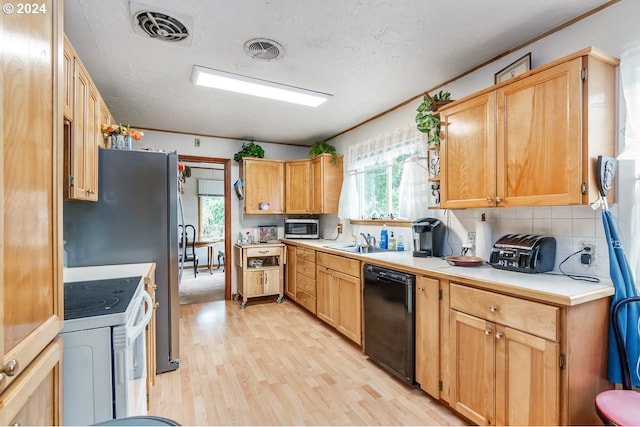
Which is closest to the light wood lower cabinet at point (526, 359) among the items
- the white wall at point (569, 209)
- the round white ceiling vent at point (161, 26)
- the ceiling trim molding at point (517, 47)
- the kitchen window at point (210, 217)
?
the white wall at point (569, 209)

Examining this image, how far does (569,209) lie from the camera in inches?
72.0

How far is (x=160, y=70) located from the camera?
95.3 inches

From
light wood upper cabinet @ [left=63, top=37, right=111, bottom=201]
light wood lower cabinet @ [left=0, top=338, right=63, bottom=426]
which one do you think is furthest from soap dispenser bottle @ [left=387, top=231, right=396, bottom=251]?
light wood lower cabinet @ [left=0, top=338, right=63, bottom=426]

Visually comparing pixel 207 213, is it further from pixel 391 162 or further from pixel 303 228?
pixel 391 162

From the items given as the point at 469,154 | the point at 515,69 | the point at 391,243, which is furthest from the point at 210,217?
the point at 515,69

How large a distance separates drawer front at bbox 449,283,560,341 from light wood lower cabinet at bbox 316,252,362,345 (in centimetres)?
113

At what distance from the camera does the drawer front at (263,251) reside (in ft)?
13.9

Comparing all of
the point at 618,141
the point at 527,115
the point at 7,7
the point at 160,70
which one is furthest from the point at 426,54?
the point at 7,7

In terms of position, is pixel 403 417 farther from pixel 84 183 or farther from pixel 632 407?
pixel 84 183

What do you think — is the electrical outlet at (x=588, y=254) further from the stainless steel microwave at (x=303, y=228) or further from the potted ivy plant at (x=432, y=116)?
the stainless steel microwave at (x=303, y=228)

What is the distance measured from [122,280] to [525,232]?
2.67m

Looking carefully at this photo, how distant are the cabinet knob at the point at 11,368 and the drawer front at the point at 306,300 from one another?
10.4 ft

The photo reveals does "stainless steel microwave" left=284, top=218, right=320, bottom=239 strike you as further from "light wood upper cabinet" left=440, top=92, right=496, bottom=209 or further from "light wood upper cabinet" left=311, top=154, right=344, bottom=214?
"light wood upper cabinet" left=440, top=92, right=496, bottom=209

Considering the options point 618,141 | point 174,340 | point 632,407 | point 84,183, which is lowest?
point 174,340
